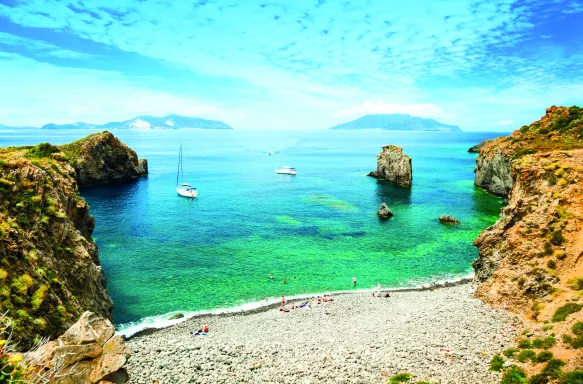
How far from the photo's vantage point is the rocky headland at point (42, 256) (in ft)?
68.8

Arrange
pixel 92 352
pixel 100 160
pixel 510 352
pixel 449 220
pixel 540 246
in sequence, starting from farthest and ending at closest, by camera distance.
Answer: pixel 100 160
pixel 449 220
pixel 540 246
pixel 510 352
pixel 92 352

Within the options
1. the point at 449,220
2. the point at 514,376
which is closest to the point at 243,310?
the point at 514,376

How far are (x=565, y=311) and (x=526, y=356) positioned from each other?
18.3 ft

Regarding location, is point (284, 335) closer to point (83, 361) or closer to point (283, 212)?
point (83, 361)

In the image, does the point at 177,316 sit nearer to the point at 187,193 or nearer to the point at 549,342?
the point at 549,342

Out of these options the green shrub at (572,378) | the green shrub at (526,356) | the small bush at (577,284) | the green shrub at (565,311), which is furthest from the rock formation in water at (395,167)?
Result: the green shrub at (572,378)

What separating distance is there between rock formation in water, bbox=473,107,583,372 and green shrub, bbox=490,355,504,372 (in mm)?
3183

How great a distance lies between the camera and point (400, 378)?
2067 centimetres

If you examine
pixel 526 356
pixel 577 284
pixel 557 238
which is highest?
pixel 557 238

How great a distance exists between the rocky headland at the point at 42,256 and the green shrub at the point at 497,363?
23.5 meters

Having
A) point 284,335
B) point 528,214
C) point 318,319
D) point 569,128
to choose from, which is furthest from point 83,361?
point 569,128

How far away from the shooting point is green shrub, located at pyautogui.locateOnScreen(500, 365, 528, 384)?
725 inches

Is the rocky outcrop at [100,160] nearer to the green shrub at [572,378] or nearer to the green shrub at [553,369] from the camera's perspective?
the green shrub at [553,369]

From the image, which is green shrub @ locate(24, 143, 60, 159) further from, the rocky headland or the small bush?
the small bush
